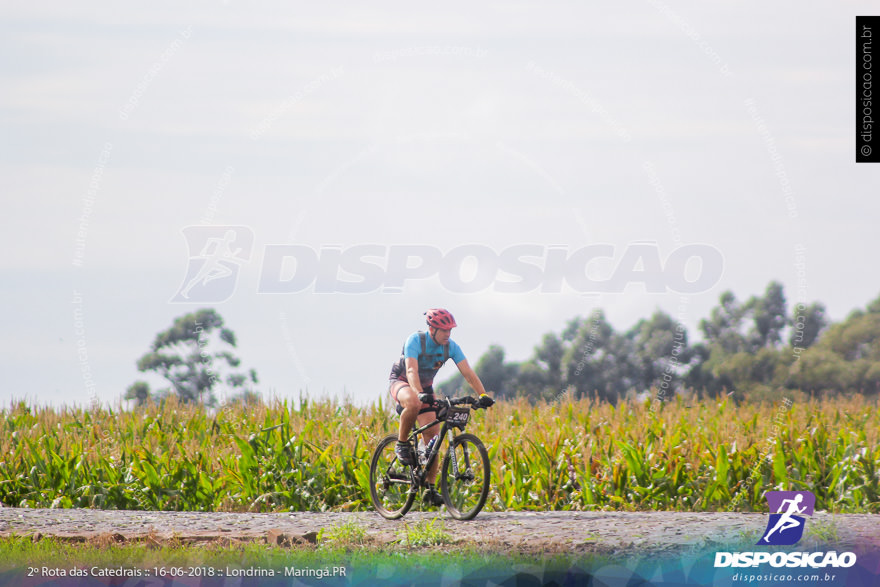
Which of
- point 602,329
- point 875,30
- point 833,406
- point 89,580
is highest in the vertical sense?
point 875,30

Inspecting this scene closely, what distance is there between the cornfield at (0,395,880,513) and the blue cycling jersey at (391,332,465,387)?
3292mm

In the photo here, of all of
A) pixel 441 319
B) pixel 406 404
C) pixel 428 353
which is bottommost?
pixel 406 404

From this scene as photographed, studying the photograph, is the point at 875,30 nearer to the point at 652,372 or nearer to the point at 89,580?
the point at 89,580

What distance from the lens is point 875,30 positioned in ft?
46.2

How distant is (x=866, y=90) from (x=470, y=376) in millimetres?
7569

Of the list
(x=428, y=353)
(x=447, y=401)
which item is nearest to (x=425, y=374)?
(x=428, y=353)

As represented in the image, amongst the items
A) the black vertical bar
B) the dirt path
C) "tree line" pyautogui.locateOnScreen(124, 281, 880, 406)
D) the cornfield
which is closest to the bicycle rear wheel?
the dirt path

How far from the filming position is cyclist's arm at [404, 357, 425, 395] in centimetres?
1107

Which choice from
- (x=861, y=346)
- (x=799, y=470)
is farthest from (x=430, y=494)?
(x=861, y=346)

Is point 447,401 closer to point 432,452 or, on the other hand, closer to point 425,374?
point 425,374

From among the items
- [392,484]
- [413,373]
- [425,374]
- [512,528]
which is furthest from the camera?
[392,484]

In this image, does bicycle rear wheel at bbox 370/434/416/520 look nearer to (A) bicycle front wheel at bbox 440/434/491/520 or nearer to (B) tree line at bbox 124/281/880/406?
(A) bicycle front wheel at bbox 440/434/491/520

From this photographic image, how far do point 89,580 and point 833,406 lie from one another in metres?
15.0

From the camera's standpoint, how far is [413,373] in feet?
36.4
